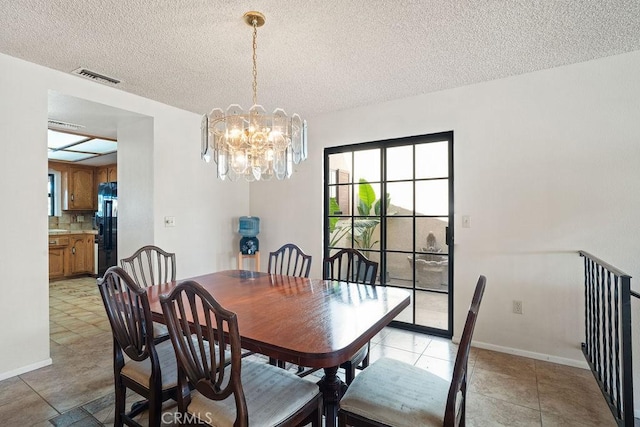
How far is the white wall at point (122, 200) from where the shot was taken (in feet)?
8.21

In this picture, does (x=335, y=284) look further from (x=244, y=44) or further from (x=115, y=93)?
(x=115, y=93)

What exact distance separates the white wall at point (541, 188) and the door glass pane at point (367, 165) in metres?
0.52

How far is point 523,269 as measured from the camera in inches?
111

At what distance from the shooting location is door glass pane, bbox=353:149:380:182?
368 centimetres

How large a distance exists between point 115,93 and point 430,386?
12.1 ft

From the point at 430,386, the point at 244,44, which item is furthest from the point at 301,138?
the point at 430,386

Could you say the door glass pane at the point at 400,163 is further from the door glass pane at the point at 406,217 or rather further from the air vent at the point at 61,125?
the air vent at the point at 61,125

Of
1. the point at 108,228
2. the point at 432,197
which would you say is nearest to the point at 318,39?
the point at 432,197

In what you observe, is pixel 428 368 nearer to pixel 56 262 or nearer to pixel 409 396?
pixel 409 396

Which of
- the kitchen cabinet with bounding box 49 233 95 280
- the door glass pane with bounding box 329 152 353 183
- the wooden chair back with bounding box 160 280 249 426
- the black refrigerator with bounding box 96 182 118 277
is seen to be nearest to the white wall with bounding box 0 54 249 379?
the door glass pane with bounding box 329 152 353 183

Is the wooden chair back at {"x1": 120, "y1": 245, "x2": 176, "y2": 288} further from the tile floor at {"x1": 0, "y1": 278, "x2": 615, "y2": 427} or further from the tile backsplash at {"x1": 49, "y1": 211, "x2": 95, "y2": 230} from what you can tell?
the tile backsplash at {"x1": 49, "y1": 211, "x2": 95, "y2": 230}

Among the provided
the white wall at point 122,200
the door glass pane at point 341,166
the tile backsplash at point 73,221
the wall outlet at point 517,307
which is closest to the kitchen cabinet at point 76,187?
the tile backsplash at point 73,221

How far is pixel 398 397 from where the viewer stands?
1.38m

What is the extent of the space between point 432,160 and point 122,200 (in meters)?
3.76
